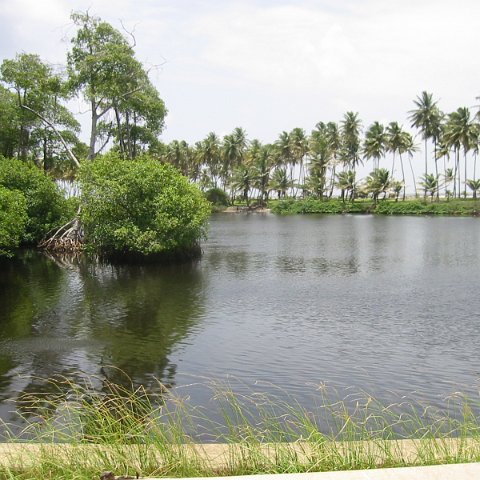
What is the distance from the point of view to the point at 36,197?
46594 mm

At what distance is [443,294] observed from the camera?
1021 inches

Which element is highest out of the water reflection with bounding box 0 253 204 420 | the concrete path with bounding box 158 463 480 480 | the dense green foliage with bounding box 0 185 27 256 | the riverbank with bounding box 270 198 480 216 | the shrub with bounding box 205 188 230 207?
the shrub with bounding box 205 188 230 207

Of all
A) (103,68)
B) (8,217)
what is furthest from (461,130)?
(8,217)

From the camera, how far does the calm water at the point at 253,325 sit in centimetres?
1480

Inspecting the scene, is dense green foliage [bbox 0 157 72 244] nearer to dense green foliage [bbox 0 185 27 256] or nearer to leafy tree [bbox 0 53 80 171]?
leafy tree [bbox 0 53 80 171]

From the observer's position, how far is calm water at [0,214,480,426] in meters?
14.8

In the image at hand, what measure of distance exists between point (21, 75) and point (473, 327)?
46887 mm

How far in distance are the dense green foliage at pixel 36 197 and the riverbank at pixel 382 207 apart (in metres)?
76.5

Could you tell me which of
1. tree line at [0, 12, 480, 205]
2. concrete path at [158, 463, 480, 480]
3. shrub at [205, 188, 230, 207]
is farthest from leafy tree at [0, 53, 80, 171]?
shrub at [205, 188, 230, 207]

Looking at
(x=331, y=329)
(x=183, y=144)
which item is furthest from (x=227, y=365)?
(x=183, y=144)

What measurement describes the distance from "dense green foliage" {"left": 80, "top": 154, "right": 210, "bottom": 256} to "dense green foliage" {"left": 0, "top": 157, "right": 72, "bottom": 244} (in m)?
8.12

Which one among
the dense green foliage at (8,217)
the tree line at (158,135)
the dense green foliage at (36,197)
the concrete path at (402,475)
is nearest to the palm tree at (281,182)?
the tree line at (158,135)

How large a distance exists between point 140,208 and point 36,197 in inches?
532

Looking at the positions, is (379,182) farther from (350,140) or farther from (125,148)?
(125,148)
